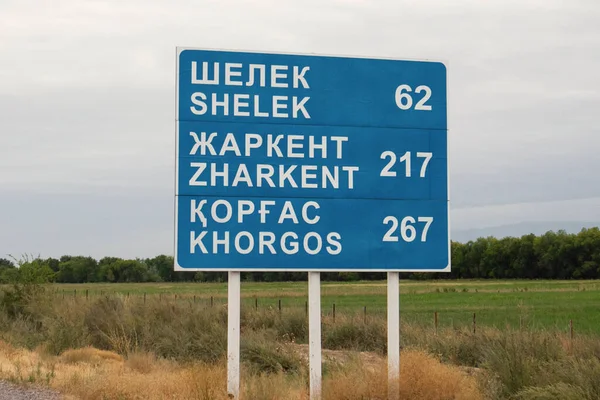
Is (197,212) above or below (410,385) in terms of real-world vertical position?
above

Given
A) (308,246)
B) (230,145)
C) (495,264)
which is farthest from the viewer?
(495,264)

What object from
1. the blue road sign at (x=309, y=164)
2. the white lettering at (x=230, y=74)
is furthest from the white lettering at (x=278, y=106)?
the white lettering at (x=230, y=74)

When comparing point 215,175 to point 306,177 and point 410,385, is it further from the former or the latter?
point 410,385

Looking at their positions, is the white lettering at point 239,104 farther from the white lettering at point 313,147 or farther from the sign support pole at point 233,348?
the sign support pole at point 233,348

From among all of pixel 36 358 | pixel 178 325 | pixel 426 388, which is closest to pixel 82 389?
pixel 426 388

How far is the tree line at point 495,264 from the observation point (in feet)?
436

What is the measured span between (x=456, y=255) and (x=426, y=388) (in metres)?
142

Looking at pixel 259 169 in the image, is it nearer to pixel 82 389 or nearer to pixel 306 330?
pixel 82 389

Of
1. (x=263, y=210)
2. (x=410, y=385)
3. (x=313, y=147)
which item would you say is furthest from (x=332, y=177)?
(x=410, y=385)

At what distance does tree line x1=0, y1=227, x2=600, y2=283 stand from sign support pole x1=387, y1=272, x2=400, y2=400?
111557 mm

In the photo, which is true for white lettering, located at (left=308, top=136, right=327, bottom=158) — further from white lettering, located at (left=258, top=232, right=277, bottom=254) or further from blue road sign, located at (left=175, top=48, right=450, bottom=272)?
white lettering, located at (left=258, top=232, right=277, bottom=254)

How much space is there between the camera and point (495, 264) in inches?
5827

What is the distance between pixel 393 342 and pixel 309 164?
2.65m

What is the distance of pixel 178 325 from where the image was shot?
24.8 meters
